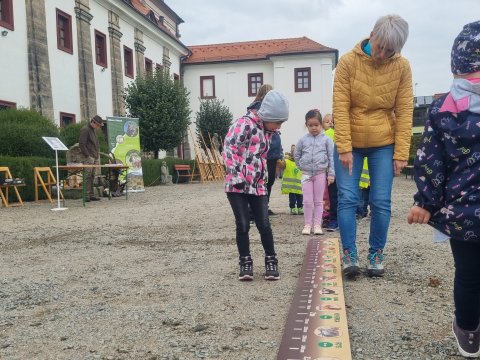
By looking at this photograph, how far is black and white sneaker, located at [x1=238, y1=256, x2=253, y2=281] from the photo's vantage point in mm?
3820

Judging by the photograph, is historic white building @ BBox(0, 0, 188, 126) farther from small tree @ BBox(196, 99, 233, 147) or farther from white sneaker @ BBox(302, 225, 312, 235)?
white sneaker @ BBox(302, 225, 312, 235)

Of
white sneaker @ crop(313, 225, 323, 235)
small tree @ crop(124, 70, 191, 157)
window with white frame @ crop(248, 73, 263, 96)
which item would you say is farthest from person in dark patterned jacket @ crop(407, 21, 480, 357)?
window with white frame @ crop(248, 73, 263, 96)

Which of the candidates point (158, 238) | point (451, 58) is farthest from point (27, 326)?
point (158, 238)

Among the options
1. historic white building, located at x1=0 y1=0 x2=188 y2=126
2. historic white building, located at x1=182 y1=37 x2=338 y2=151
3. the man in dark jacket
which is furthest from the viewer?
historic white building, located at x1=182 y1=37 x2=338 y2=151

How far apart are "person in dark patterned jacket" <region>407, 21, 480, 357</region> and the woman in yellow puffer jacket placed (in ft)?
4.70

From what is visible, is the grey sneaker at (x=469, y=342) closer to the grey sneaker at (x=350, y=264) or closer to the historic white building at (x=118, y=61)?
the grey sneaker at (x=350, y=264)

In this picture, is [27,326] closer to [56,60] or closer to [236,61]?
[56,60]

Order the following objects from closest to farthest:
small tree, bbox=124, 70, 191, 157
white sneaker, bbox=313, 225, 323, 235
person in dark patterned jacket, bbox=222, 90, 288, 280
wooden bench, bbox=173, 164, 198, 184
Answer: person in dark patterned jacket, bbox=222, 90, 288, 280, white sneaker, bbox=313, 225, 323, 235, small tree, bbox=124, 70, 191, 157, wooden bench, bbox=173, 164, 198, 184

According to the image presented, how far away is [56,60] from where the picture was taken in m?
19.1

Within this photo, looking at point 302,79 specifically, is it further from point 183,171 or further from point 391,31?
point 391,31

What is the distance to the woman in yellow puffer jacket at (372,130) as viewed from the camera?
373cm

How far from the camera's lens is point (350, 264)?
373cm

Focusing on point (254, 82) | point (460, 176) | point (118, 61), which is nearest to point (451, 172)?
point (460, 176)

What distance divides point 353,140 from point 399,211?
4.89 metres
